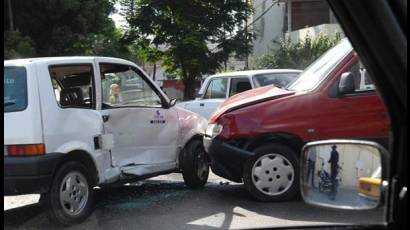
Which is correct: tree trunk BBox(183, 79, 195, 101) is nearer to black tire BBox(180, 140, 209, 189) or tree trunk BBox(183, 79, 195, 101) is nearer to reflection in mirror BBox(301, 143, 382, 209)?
black tire BBox(180, 140, 209, 189)

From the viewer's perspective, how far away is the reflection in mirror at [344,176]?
193 cm

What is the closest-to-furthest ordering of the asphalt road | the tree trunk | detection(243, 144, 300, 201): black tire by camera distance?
the asphalt road, detection(243, 144, 300, 201): black tire, the tree trunk

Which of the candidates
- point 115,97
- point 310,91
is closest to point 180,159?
point 115,97

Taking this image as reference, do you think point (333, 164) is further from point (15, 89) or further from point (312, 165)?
point (15, 89)

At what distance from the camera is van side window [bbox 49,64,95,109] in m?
6.02

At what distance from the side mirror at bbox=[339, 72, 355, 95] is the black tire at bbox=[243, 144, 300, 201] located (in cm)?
83

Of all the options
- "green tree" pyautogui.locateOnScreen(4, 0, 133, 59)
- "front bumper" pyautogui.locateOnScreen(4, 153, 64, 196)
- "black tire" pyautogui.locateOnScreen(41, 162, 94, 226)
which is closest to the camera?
"front bumper" pyautogui.locateOnScreen(4, 153, 64, 196)

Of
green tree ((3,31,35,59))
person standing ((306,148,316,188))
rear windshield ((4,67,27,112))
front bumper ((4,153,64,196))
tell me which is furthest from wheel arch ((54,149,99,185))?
green tree ((3,31,35,59))

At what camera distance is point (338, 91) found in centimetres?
607

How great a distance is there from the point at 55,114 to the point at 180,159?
2164 millimetres

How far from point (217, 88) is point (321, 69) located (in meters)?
5.59

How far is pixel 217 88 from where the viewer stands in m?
12.0

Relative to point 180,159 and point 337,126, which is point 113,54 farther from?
point 337,126

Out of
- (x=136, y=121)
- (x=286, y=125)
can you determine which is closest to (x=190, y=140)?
(x=136, y=121)
